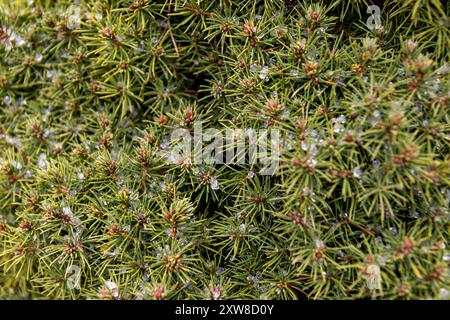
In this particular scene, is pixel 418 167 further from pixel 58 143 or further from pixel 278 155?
pixel 58 143

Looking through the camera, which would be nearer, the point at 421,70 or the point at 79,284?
the point at 421,70

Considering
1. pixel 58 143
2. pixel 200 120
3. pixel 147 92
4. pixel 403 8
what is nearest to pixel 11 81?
pixel 58 143

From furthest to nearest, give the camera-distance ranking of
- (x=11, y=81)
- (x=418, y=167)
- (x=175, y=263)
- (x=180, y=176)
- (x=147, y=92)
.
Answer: (x=11, y=81) < (x=147, y=92) < (x=180, y=176) < (x=175, y=263) < (x=418, y=167)

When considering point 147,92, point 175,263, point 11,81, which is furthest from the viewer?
point 11,81

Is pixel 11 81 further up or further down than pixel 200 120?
further up

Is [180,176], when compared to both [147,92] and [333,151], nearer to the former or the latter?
[147,92]
